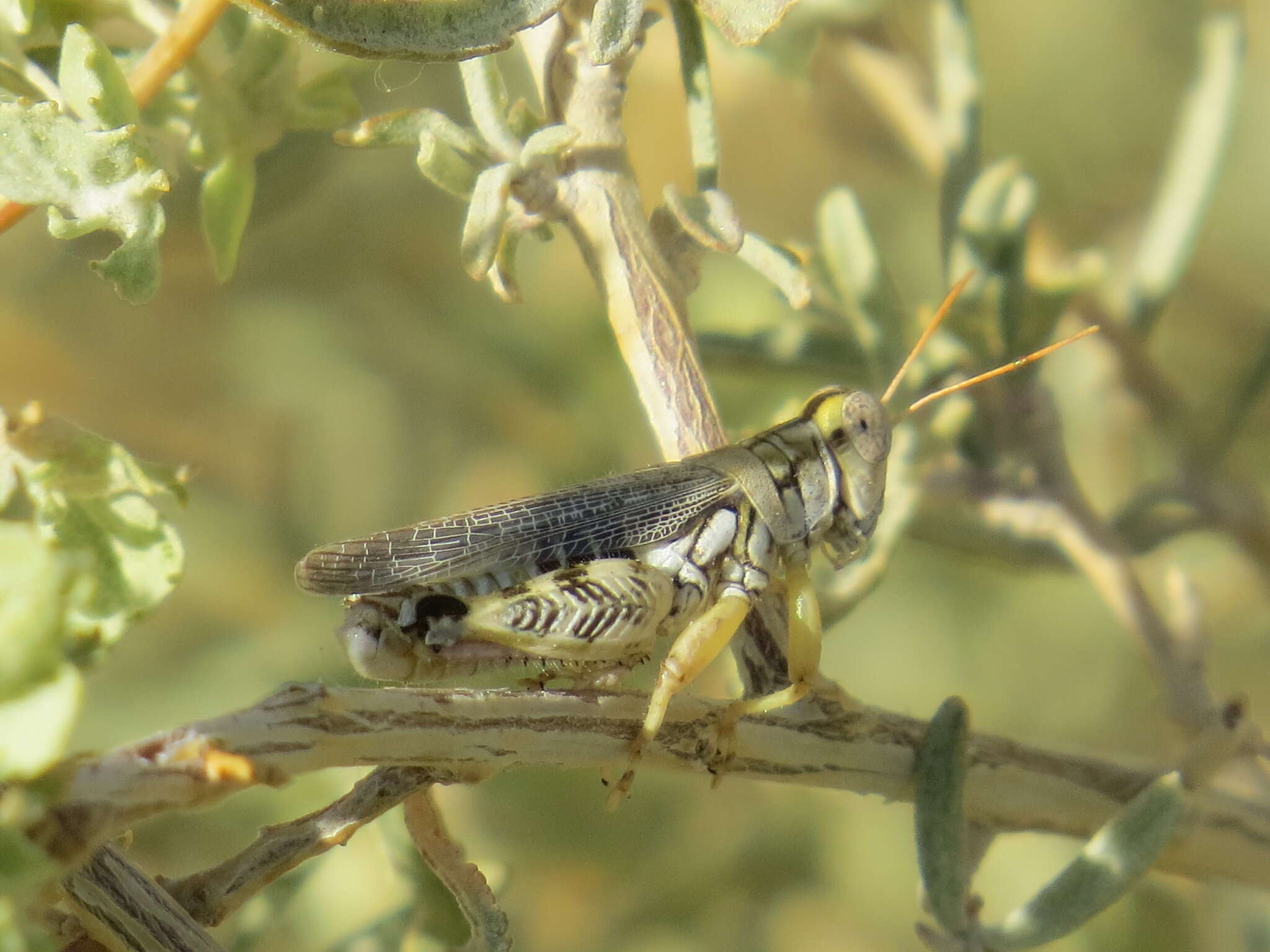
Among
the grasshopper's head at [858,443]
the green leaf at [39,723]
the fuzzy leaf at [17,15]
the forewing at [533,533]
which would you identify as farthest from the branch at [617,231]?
the green leaf at [39,723]

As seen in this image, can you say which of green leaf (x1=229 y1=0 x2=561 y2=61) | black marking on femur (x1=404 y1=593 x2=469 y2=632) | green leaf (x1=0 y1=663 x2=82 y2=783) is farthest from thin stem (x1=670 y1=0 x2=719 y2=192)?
green leaf (x1=0 y1=663 x2=82 y2=783)

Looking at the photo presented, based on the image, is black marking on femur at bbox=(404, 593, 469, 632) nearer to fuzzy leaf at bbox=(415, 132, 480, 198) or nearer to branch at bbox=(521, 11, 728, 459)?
branch at bbox=(521, 11, 728, 459)

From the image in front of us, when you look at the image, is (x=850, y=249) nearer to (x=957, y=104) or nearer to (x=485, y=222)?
(x=957, y=104)

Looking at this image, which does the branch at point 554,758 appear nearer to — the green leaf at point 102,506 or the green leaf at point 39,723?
the green leaf at point 39,723

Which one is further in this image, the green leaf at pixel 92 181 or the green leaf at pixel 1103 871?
the green leaf at pixel 1103 871

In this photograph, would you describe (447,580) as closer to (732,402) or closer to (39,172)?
(39,172)

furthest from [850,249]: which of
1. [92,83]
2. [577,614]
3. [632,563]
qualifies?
[92,83]
